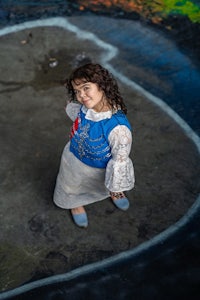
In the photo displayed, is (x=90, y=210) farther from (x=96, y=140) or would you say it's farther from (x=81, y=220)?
(x=96, y=140)

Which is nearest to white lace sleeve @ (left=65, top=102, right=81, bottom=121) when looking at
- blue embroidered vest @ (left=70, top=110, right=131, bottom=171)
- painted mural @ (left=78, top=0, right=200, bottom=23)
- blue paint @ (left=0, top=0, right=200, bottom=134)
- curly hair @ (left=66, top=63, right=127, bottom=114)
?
blue embroidered vest @ (left=70, top=110, right=131, bottom=171)

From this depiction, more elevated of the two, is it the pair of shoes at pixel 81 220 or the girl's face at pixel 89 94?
the girl's face at pixel 89 94

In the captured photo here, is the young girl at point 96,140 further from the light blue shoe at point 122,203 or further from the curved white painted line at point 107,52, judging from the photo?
the curved white painted line at point 107,52

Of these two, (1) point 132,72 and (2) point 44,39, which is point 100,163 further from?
(2) point 44,39

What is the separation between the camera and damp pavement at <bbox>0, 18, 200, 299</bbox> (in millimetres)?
3561

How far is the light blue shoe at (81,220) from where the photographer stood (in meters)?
3.91

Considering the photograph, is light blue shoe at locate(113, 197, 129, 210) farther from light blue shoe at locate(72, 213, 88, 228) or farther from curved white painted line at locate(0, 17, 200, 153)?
curved white painted line at locate(0, 17, 200, 153)

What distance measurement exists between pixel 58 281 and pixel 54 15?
11.9ft

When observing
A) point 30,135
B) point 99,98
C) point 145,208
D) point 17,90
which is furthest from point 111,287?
point 17,90

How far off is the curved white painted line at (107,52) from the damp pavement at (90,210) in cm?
2

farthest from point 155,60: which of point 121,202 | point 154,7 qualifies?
point 121,202

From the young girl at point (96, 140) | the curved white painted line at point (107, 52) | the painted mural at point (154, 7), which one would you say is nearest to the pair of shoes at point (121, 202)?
the young girl at point (96, 140)

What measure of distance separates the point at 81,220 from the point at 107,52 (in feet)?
7.74

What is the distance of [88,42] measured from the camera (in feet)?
19.0
